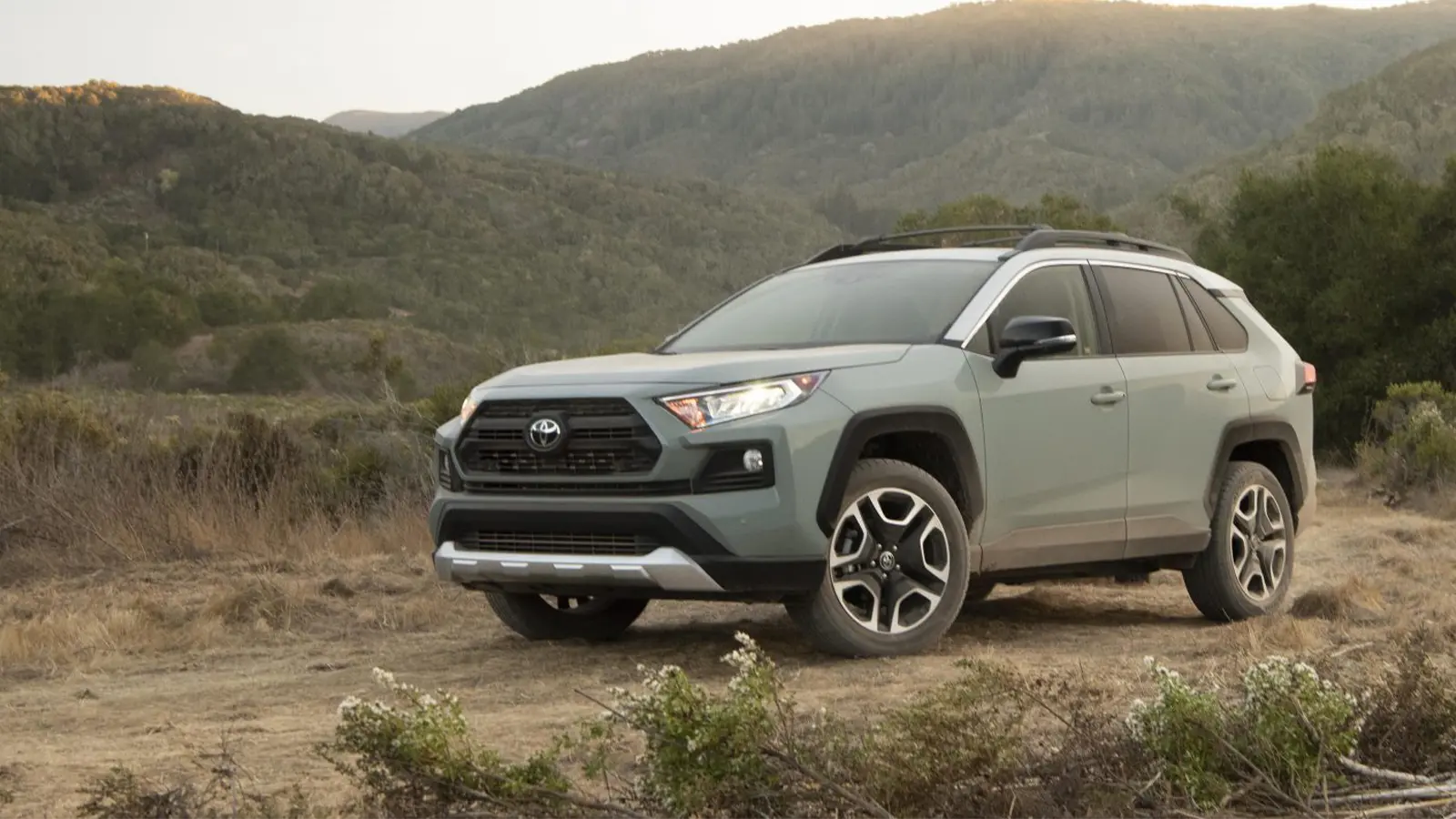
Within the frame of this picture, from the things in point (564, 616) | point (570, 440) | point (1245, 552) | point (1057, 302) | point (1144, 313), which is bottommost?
point (1245, 552)

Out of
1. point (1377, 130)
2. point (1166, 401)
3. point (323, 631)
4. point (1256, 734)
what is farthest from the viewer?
point (1377, 130)

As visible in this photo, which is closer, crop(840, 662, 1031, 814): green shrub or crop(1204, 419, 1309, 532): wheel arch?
crop(840, 662, 1031, 814): green shrub

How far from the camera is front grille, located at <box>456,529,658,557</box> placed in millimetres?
6547

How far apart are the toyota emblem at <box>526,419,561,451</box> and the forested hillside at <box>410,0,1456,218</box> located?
311 feet

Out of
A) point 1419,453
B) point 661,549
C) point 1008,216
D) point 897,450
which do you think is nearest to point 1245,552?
point 897,450

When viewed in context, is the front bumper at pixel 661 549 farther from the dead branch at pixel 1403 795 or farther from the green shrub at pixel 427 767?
the dead branch at pixel 1403 795

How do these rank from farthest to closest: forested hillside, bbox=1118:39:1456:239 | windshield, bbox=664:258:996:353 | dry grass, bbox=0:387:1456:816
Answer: forested hillside, bbox=1118:39:1456:239
windshield, bbox=664:258:996:353
dry grass, bbox=0:387:1456:816

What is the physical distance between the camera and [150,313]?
4431cm

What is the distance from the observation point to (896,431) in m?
6.87

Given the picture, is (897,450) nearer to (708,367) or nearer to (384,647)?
(708,367)

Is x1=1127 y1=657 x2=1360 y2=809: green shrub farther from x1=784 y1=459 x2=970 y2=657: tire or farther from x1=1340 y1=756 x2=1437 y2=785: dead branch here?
x1=784 y1=459 x2=970 y2=657: tire

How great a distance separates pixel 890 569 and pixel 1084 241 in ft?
7.55

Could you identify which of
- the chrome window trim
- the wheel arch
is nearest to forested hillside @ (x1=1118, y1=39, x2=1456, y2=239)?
the wheel arch

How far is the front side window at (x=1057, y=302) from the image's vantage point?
7.65m
